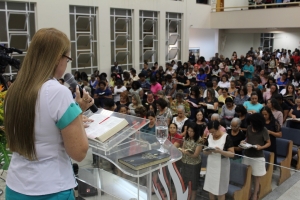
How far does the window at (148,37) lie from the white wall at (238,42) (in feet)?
18.3

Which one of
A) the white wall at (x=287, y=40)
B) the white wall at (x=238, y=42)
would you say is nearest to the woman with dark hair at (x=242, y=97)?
the white wall at (x=238, y=42)

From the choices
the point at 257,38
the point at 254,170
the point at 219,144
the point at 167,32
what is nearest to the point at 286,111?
the point at 219,144

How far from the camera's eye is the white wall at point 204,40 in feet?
65.5

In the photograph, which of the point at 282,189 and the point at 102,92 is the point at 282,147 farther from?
the point at 102,92

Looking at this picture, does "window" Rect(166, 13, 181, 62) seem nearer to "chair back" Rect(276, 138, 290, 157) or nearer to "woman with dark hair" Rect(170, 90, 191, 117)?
"woman with dark hair" Rect(170, 90, 191, 117)

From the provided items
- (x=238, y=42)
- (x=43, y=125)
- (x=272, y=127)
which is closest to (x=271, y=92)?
(x=272, y=127)

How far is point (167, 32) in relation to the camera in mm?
16688

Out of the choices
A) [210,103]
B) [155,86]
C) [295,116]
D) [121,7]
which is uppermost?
[121,7]

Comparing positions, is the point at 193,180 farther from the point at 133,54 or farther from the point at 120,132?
the point at 133,54

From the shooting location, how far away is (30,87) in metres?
1.33

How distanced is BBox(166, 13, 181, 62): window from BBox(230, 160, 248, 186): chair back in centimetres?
1366

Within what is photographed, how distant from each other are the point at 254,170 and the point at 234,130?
6.98ft

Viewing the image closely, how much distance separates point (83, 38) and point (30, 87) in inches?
483

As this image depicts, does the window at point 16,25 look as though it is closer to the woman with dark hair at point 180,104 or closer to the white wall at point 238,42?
the woman with dark hair at point 180,104
